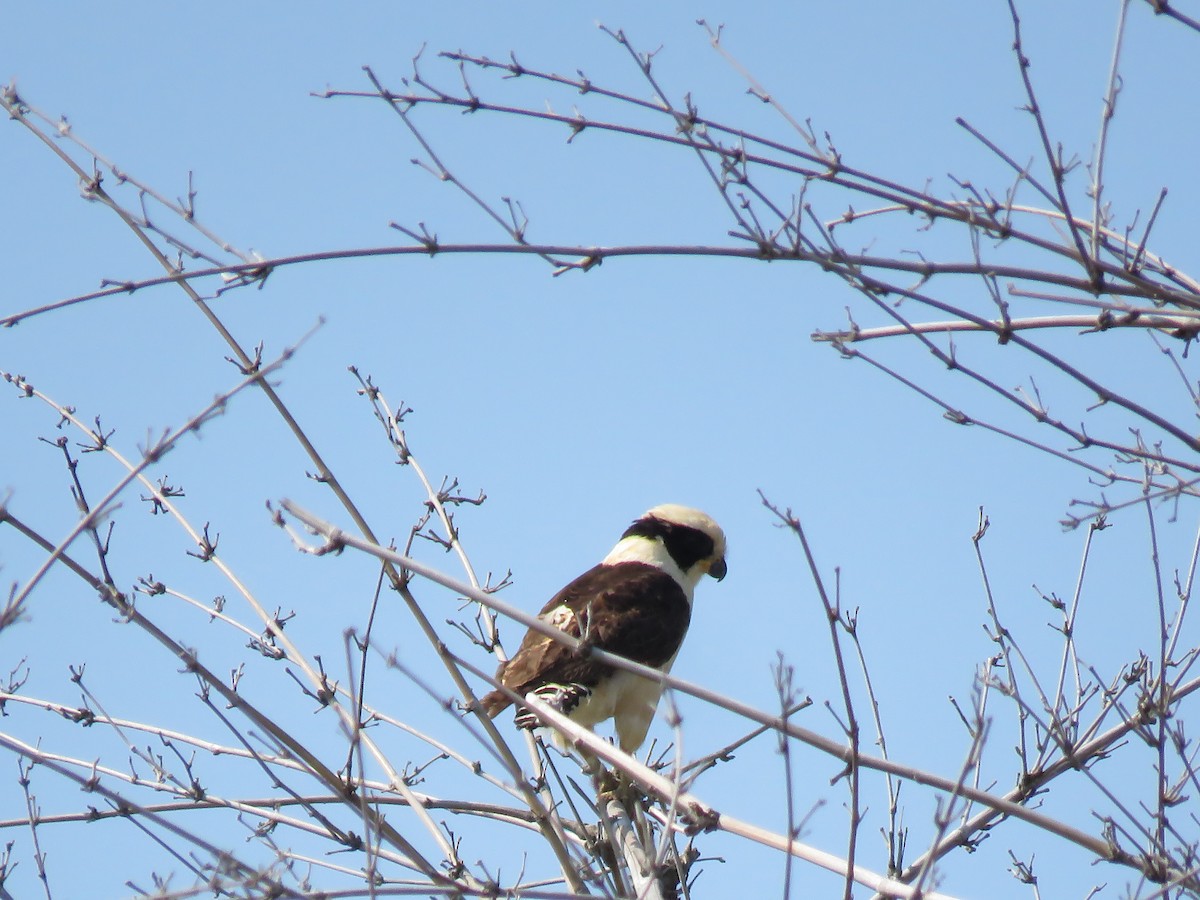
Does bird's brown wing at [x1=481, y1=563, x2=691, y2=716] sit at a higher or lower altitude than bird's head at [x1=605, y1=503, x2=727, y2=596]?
lower

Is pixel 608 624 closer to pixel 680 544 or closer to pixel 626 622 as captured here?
pixel 626 622

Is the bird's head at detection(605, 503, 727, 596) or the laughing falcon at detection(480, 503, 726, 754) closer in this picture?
the laughing falcon at detection(480, 503, 726, 754)

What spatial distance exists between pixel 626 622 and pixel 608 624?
9cm

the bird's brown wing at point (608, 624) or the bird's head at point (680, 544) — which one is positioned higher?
the bird's head at point (680, 544)

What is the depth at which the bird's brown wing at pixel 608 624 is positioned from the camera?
527 cm

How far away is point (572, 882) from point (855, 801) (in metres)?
1.21

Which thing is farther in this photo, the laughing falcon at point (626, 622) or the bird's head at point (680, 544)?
the bird's head at point (680, 544)

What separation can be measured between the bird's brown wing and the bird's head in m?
0.20

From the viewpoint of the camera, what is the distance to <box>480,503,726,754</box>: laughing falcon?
5.26 meters

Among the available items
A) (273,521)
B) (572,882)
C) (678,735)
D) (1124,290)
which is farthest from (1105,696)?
(273,521)

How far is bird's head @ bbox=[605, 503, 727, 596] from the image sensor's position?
6684mm

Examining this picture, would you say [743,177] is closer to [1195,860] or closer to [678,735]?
[678,735]

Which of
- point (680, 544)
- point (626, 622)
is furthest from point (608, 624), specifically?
point (680, 544)

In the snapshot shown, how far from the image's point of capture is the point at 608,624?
580 cm
